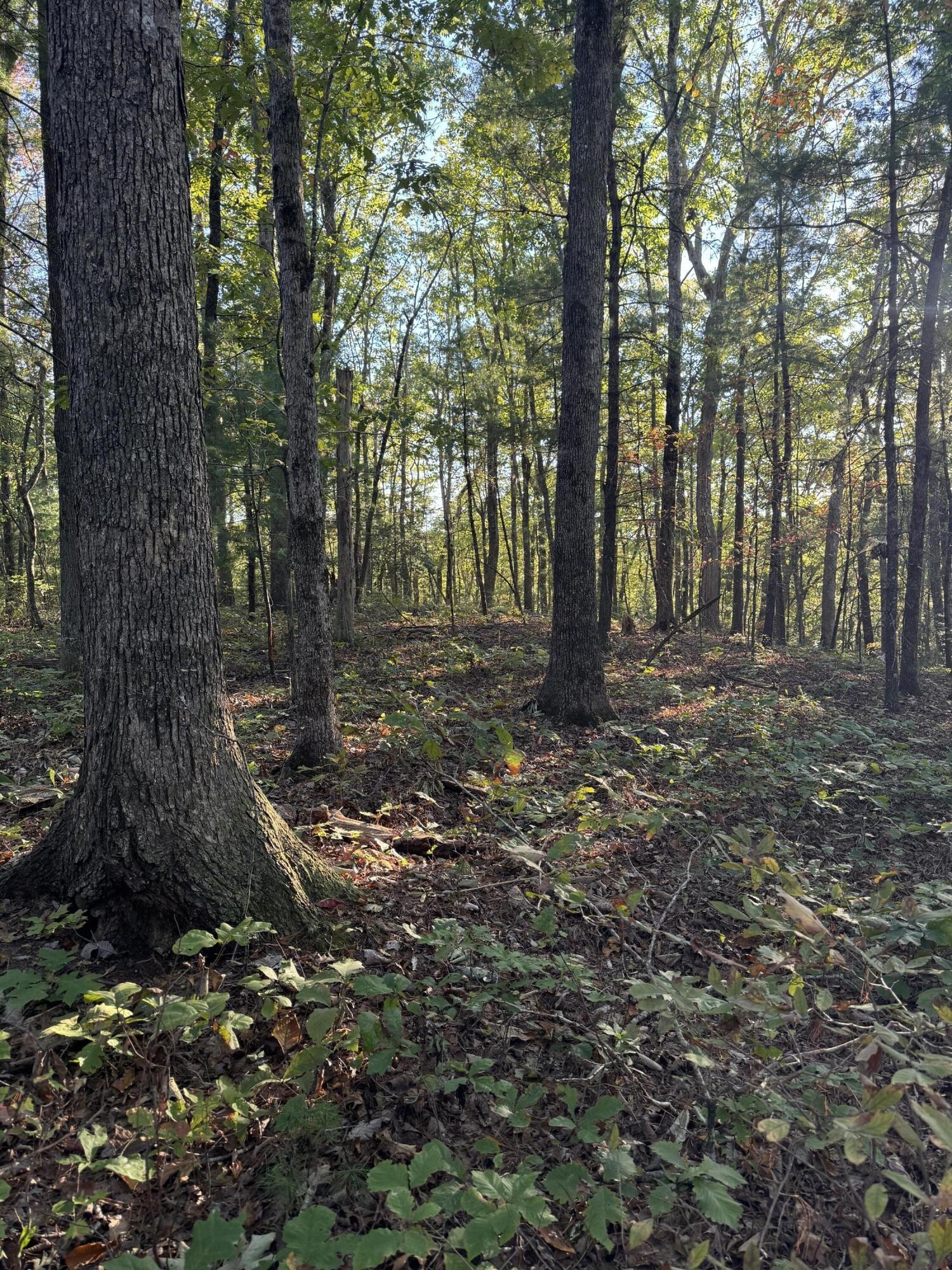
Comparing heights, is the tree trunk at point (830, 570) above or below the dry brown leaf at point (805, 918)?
above

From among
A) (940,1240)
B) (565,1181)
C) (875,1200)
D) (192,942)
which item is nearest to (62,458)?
(192,942)

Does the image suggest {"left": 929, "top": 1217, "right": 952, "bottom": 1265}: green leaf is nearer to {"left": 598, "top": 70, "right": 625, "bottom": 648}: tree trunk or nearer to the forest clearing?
the forest clearing

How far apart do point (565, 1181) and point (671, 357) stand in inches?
543

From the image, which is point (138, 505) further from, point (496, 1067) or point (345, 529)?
point (345, 529)

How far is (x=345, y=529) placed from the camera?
1221 centimetres

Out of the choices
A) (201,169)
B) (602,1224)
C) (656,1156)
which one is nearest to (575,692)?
(656,1156)

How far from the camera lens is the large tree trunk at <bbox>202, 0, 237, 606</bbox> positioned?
335 inches

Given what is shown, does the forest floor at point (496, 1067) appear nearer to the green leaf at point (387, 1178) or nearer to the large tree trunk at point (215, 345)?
the green leaf at point (387, 1178)

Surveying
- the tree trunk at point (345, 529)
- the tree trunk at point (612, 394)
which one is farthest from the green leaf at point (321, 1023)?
the tree trunk at point (345, 529)

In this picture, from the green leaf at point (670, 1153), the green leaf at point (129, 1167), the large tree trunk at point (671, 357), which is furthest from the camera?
the large tree trunk at point (671, 357)

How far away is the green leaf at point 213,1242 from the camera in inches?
63.1

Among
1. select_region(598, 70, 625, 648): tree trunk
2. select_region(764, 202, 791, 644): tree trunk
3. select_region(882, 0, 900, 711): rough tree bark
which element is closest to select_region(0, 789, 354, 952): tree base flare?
select_region(598, 70, 625, 648): tree trunk

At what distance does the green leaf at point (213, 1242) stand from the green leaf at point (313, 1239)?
0.42 ft

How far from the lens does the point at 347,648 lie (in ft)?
37.3
